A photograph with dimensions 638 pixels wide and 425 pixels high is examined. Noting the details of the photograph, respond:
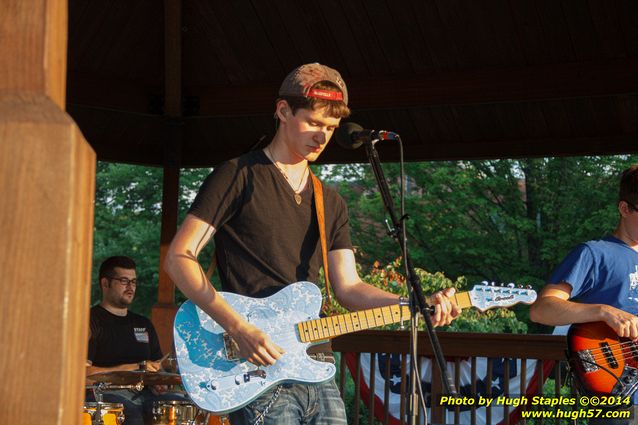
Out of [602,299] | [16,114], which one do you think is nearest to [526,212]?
[602,299]

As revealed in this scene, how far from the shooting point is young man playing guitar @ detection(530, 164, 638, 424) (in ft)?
13.5

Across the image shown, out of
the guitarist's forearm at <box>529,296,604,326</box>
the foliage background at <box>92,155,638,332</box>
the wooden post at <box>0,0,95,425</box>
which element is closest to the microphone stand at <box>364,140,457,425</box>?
the guitarist's forearm at <box>529,296,604,326</box>

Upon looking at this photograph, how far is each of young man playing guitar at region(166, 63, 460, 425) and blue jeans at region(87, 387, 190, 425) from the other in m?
3.51

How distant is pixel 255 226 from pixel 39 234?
1915 mm

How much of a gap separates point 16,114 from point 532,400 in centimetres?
336

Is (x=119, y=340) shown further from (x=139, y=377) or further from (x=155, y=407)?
(x=139, y=377)

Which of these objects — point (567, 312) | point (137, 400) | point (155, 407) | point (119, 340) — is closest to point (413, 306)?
point (567, 312)

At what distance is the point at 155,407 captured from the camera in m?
6.38

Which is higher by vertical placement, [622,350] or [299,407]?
[622,350]

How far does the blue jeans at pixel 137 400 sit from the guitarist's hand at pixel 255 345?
11.6 ft

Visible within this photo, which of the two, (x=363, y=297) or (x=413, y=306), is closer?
(x=413, y=306)

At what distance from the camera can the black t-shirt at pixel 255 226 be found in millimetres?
3240

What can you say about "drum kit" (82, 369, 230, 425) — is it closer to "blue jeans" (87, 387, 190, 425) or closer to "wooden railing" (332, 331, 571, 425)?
"blue jeans" (87, 387, 190, 425)

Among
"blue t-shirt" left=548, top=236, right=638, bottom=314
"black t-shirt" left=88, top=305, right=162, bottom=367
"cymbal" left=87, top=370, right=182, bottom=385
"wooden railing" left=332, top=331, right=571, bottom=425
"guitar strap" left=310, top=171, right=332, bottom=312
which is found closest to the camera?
"guitar strap" left=310, top=171, right=332, bottom=312
